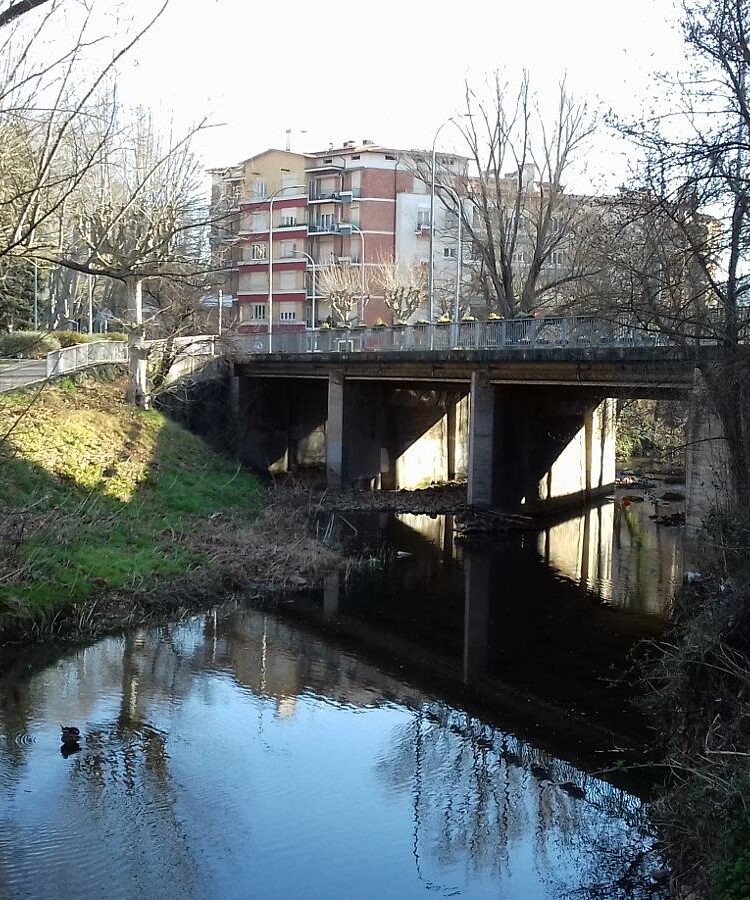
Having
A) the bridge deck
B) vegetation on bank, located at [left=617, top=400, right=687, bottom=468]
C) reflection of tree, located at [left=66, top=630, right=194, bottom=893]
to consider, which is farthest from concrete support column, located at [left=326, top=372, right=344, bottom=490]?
reflection of tree, located at [left=66, top=630, right=194, bottom=893]

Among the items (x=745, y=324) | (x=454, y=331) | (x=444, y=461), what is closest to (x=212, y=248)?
(x=444, y=461)

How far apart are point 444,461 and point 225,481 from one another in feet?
42.3

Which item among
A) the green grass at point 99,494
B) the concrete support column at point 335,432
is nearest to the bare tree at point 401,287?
the concrete support column at point 335,432

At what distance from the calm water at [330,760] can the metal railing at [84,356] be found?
15.2 meters

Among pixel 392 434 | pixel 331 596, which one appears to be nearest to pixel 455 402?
pixel 392 434

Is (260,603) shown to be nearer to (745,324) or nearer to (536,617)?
(536,617)

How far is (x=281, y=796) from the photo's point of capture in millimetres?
11484

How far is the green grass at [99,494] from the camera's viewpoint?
18719 mm

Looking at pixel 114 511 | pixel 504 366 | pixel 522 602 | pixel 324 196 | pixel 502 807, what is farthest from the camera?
pixel 324 196

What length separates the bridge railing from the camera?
25.9m

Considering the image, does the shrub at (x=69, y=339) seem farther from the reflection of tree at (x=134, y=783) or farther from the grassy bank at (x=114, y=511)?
the reflection of tree at (x=134, y=783)

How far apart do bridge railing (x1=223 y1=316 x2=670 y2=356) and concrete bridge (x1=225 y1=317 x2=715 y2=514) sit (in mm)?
48

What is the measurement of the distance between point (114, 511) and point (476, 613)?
9.46 metres

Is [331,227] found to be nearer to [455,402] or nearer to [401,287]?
[401,287]
